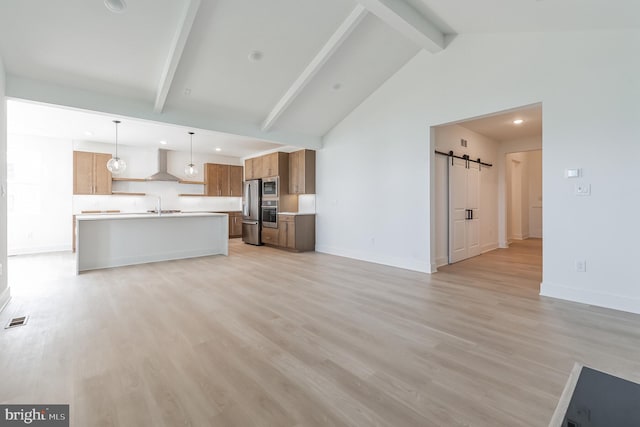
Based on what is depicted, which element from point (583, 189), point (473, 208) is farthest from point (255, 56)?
point (473, 208)

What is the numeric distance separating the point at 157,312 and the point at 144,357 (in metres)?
0.95

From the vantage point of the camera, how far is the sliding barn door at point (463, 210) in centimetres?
531

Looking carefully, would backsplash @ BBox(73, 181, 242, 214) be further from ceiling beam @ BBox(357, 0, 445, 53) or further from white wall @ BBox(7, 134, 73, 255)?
ceiling beam @ BBox(357, 0, 445, 53)

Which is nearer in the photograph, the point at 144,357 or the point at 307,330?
the point at 144,357

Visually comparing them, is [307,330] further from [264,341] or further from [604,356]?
[604,356]

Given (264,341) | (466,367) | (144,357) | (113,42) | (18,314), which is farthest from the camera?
(113,42)

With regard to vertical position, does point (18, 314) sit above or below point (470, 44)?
below

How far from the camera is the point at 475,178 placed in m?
6.07

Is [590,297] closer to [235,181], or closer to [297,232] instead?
[297,232]

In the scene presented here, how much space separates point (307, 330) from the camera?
8.23 feet

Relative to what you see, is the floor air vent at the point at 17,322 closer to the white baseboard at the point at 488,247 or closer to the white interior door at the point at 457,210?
the white interior door at the point at 457,210

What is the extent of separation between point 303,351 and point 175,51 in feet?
12.2

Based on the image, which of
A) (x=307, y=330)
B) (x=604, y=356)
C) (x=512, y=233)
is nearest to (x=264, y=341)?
(x=307, y=330)

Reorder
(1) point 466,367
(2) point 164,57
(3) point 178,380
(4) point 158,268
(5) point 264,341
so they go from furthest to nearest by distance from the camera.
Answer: (4) point 158,268 → (2) point 164,57 → (5) point 264,341 → (1) point 466,367 → (3) point 178,380
